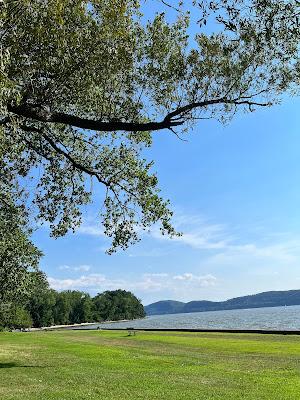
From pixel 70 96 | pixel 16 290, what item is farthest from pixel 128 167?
pixel 16 290

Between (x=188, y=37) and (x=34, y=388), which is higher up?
(x=188, y=37)

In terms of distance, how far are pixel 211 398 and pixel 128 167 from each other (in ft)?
28.2

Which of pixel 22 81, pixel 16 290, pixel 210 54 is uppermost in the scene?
pixel 210 54

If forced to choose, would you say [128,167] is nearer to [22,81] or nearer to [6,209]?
[22,81]

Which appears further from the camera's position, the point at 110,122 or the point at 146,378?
the point at 146,378

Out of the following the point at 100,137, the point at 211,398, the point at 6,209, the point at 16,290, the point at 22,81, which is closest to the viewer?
the point at 22,81

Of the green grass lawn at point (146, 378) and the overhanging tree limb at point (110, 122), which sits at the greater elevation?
the overhanging tree limb at point (110, 122)

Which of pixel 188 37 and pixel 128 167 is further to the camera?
pixel 128 167

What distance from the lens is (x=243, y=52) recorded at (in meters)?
13.4

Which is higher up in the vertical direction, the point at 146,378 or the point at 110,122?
the point at 110,122

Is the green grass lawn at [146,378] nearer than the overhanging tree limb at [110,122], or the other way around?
the overhanging tree limb at [110,122]

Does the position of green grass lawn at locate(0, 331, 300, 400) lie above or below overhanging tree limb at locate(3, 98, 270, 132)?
below

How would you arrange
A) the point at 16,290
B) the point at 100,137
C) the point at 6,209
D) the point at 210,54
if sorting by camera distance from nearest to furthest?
the point at 210,54 < the point at 100,137 < the point at 6,209 < the point at 16,290

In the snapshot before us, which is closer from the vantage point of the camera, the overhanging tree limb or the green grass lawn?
the overhanging tree limb
